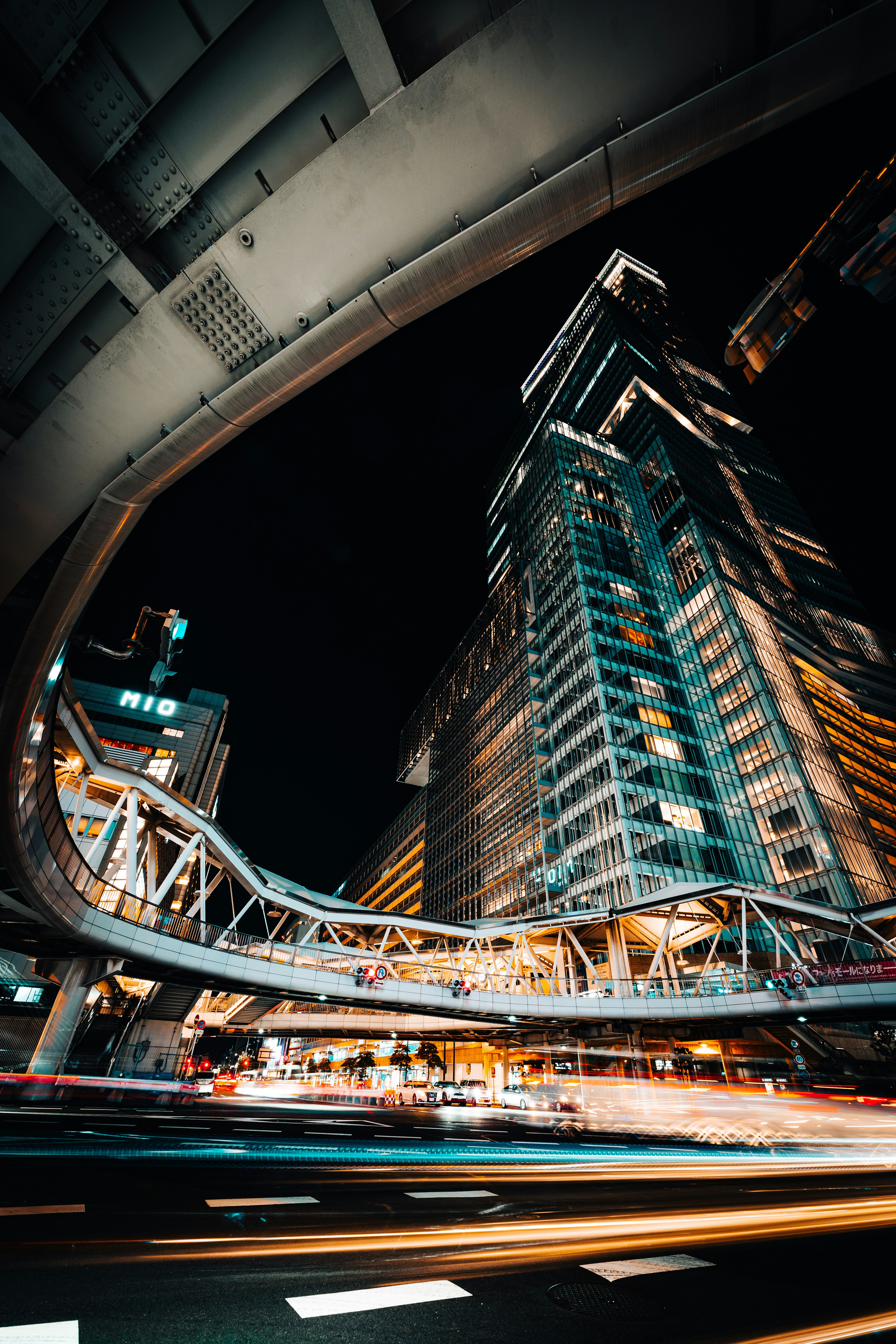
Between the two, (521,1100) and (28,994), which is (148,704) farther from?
(521,1100)

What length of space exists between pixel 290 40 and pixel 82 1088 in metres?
36.3

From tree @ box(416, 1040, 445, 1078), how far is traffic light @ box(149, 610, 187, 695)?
156ft

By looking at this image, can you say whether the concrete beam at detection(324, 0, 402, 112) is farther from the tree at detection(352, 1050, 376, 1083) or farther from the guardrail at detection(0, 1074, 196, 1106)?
the tree at detection(352, 1050, 376, 1083)

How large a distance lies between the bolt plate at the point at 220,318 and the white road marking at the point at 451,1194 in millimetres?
11188

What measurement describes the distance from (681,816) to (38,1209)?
61441 mm

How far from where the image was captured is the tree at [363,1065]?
61.8 m

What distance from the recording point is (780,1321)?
380 centimetres

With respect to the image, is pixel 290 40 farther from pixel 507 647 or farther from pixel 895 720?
pixel 895 720

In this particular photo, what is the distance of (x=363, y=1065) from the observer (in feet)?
225

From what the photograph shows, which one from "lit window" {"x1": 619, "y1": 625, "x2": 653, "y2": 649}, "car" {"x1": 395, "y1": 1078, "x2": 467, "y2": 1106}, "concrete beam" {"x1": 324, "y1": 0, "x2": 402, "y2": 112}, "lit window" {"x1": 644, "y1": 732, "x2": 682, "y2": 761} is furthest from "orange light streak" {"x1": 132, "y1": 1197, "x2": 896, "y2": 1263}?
"lit window" {"x1": 619, "y1": 625, "x2": 653, "y2": 649}

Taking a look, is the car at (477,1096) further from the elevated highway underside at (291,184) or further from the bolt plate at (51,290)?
the bolt plate at (51,290)

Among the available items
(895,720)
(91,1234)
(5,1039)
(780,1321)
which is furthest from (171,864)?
(895,720)

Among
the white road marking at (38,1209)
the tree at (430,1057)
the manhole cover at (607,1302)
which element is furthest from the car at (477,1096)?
the manhole cover at (607,1302)

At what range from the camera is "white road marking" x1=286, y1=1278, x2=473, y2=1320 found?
144 inches
